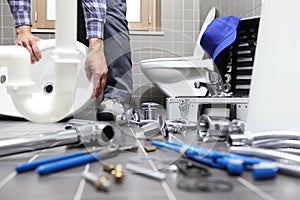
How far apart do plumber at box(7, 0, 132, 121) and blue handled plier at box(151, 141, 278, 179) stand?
0.61 m

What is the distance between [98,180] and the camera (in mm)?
377

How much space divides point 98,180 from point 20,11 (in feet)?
3.12

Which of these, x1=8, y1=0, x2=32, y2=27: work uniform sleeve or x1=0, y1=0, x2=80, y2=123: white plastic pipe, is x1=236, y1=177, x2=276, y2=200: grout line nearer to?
x1=0, y1=0, x2=80, y2=123: white plastic pipe

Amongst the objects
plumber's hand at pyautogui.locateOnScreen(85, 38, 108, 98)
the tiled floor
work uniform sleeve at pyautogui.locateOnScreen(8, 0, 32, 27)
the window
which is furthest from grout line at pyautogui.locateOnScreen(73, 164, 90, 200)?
the window

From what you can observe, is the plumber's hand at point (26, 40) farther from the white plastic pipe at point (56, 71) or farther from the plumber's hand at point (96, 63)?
the white plastic pipe at point (56, 71)

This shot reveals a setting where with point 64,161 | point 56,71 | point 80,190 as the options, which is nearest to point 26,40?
point 56,71

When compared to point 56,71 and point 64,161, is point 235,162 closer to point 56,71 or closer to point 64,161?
point 64,161

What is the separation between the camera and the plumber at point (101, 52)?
1150mm

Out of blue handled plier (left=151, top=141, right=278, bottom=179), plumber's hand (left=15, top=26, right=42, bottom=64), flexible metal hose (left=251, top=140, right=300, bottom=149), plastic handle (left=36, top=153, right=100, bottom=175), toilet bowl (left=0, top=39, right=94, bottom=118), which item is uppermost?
plumber's hand (left=15, top=26, right=42, bottom=64)

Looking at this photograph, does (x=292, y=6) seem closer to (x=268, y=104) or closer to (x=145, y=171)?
(x=268, y=104)

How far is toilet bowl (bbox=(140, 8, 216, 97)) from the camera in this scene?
1.42 metres

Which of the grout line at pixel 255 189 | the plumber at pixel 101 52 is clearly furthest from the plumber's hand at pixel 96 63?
the grout line at pixel 255 189

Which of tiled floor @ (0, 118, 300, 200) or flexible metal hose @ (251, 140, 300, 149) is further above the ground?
flexible metal hose @ (251, 140, 300, 149)

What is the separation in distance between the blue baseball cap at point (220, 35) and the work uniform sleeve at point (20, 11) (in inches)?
28.1
